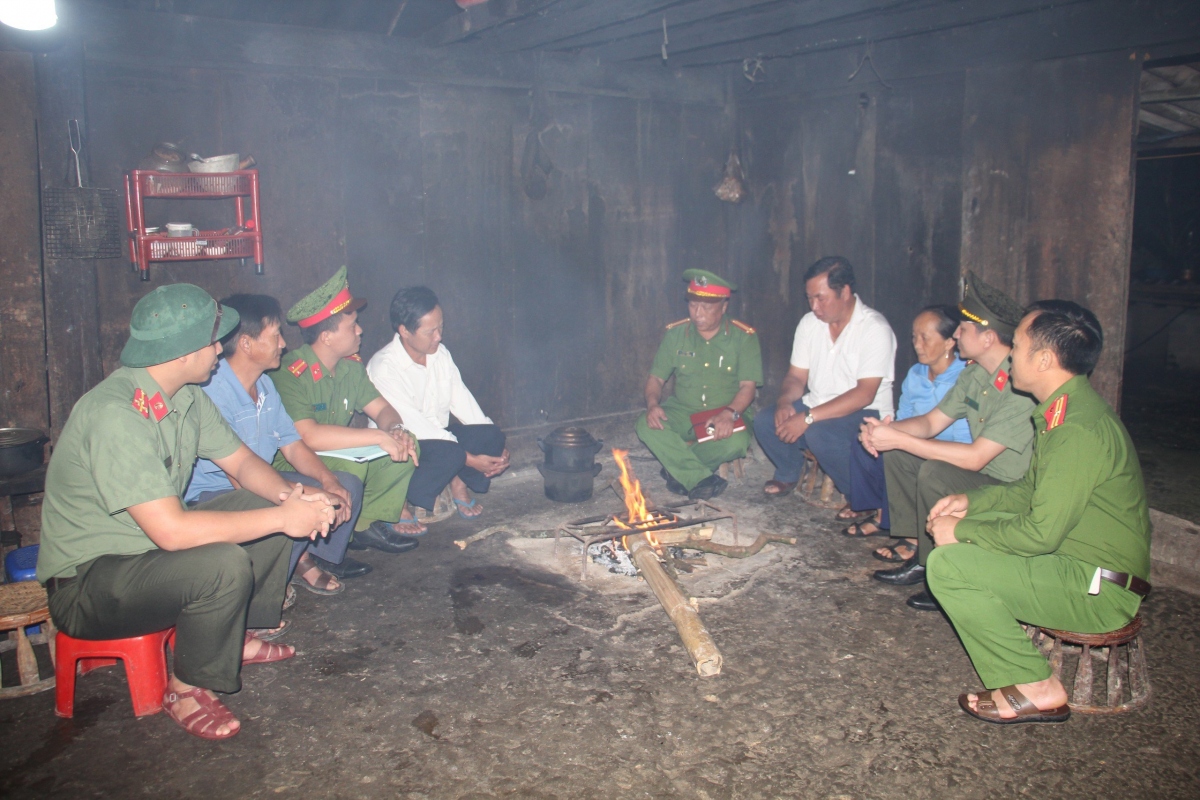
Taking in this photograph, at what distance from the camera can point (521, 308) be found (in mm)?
7434

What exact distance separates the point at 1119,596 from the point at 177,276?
6016mm

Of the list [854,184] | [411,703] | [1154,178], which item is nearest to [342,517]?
[411,703]

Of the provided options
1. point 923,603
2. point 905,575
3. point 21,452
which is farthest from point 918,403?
point 21,452

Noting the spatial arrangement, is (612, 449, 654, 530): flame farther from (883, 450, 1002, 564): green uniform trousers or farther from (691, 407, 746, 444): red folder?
(883, 450, 1002, 564): green uniform trousers

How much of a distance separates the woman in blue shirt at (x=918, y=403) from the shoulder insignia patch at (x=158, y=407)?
418cm

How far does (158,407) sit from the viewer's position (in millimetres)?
3562

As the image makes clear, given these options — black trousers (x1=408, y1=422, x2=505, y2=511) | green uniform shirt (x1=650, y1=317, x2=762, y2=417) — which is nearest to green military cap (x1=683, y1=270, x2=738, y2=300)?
green uniform shirt (x1=650, y1=317, x2=762, y2=417)

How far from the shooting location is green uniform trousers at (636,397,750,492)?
6727mm

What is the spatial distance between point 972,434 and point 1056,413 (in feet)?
4.36

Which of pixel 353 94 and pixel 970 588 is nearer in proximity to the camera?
pixel 970 588

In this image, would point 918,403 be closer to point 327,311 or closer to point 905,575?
point 905,575

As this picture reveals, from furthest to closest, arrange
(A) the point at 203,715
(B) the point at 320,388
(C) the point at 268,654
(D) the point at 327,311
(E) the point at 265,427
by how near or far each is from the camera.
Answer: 1. (B) the point at 320,388
2. (D) the point at 327,311
3. (E) the point at 265,427
4. (C) the point at 268,654
5. (A) the point at 203,715

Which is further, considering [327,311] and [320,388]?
[320,388]

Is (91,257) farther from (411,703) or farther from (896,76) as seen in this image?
(896,76)
